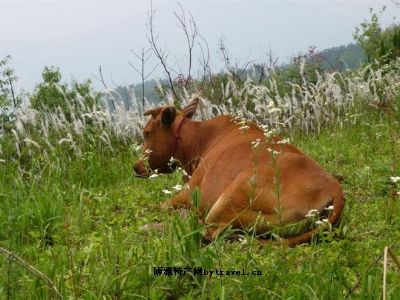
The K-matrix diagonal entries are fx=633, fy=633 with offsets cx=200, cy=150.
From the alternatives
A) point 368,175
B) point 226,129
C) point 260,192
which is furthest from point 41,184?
point 368,175

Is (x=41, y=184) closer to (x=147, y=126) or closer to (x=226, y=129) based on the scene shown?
(x=147, y=126)

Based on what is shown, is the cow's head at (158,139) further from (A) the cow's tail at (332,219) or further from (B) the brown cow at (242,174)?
(A) the cow's tail at (332,219)

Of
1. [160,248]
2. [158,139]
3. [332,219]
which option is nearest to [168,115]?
[158,139]

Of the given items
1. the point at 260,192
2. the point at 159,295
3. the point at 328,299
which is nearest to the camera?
the point at 328,299

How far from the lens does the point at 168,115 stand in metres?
7.13

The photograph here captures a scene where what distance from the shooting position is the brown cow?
4.43m

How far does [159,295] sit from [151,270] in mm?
183

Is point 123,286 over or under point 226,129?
under

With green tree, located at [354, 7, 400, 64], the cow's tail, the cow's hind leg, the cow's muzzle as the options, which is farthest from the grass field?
green tree, located at [354, 7, 400, 64]

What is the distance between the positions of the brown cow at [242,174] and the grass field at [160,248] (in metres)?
0.21

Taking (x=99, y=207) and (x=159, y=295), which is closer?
(x=159, y=295)

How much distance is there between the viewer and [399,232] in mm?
4305

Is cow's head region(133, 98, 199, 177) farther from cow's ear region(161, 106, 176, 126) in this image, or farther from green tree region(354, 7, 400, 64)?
green tree region(354, 7, 400, 64)

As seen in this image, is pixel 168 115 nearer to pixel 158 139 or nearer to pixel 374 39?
pixel 158 139
